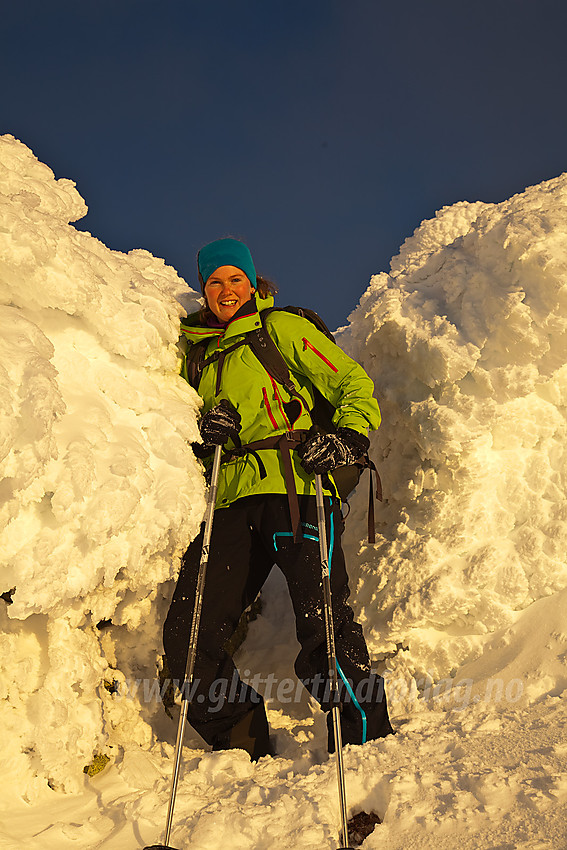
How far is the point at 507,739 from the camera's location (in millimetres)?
3023

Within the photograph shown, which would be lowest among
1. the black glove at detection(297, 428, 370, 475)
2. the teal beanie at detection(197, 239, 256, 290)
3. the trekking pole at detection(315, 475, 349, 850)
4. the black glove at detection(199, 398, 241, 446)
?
the trekking pole at detection(315, 475, 349, 850)

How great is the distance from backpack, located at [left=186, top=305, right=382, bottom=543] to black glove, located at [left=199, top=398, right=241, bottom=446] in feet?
0.95

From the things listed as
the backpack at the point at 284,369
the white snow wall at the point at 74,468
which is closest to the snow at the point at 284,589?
the white snow wall at the point at 74,468

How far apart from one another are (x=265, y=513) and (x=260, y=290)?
1610 millimetres

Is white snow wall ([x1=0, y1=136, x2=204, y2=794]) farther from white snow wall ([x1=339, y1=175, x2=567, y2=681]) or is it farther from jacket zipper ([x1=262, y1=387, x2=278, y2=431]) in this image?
white snow wall ([x1=339, y1=175, x2=567, y2=681])

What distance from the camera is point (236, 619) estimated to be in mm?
3779

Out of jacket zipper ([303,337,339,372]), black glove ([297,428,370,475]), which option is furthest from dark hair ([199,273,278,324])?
black glove ([297,428,370,475])

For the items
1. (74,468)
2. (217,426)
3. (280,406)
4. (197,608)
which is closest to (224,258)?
(280,406)

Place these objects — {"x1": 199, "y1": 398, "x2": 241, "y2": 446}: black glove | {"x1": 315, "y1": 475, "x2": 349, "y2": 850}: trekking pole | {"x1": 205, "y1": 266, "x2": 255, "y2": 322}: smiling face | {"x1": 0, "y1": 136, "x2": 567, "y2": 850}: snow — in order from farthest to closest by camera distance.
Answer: {"x1": 205, "y1": 266, "x2": 255, "y2": 322}: smiling face
{"x1": 199, "y1": 398, "x2": 241, "y2": 446}: black glove
{"x1": 315, "y1": 475, "x2": 349, "y2": 850}: trekking pole
{"x1": 0, "y1": 136, "x2": 567, "y2": 850}: snow

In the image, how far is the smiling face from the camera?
13.5 ft

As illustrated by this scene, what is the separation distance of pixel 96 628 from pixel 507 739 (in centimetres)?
234

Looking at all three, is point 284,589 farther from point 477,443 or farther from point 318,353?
point 318,353

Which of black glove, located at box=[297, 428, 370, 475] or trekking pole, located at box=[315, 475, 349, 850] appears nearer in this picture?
trekking pole, located at box=[315, 475, 349, 850]

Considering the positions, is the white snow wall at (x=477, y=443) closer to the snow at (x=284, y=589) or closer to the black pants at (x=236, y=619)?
the snow at (x=284, y=589)
